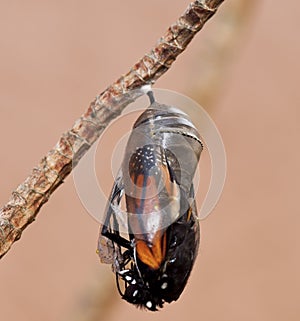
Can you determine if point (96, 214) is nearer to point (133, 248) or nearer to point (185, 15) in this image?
point (133, 248)

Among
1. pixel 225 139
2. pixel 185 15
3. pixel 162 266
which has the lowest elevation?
pixel 162 266

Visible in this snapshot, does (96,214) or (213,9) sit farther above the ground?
(213,9)

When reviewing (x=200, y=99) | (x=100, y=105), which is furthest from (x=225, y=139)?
(x=100, y=105)

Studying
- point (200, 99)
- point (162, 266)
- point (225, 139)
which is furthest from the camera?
point (225, 139)
